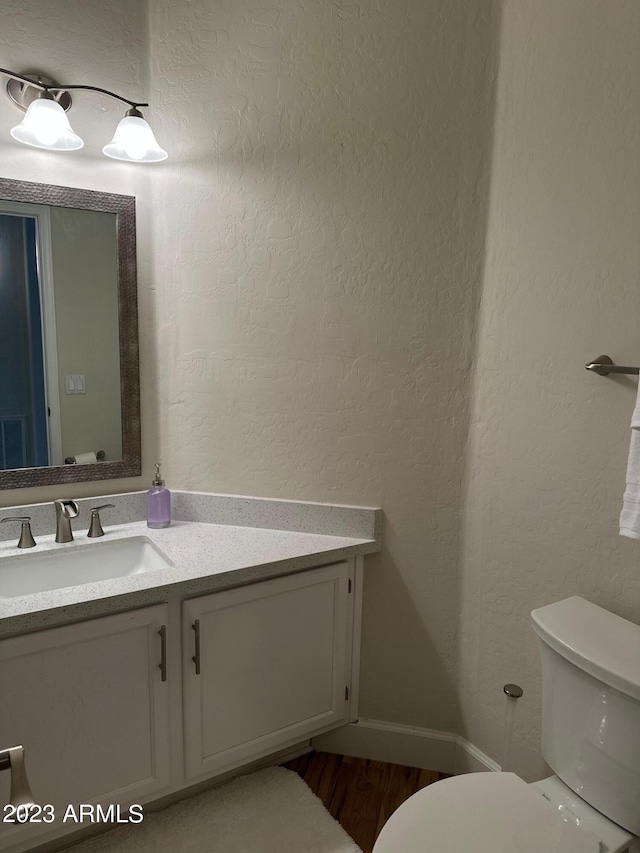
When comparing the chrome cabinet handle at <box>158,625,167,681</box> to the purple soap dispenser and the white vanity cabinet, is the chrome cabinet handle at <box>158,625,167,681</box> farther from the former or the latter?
the purple soap dispenser

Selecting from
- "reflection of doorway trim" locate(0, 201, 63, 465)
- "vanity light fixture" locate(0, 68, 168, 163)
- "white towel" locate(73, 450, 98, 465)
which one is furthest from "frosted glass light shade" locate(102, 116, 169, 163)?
"white towel" locate(73, 450, 98, 465)

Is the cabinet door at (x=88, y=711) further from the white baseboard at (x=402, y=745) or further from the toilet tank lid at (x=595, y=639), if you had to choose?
the toilet tank lid at (x=595, y=639)

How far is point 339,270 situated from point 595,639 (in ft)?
3.83

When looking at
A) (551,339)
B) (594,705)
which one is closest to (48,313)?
(551,339)

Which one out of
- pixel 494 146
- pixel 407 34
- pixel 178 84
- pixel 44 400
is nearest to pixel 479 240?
pixel 494 146

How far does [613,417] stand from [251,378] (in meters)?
1.02

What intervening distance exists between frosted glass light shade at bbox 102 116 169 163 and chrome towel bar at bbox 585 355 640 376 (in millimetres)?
1282

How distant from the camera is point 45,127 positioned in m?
1.49

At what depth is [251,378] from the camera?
1.81 meters

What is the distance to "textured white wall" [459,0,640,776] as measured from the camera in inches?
53.0

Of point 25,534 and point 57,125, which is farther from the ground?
point 57,125

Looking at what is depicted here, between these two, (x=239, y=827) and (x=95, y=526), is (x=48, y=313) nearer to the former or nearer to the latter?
(x=95, y=526)

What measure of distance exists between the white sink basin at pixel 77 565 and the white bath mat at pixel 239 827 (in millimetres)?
689

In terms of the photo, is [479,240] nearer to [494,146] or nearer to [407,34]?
[494,146]
